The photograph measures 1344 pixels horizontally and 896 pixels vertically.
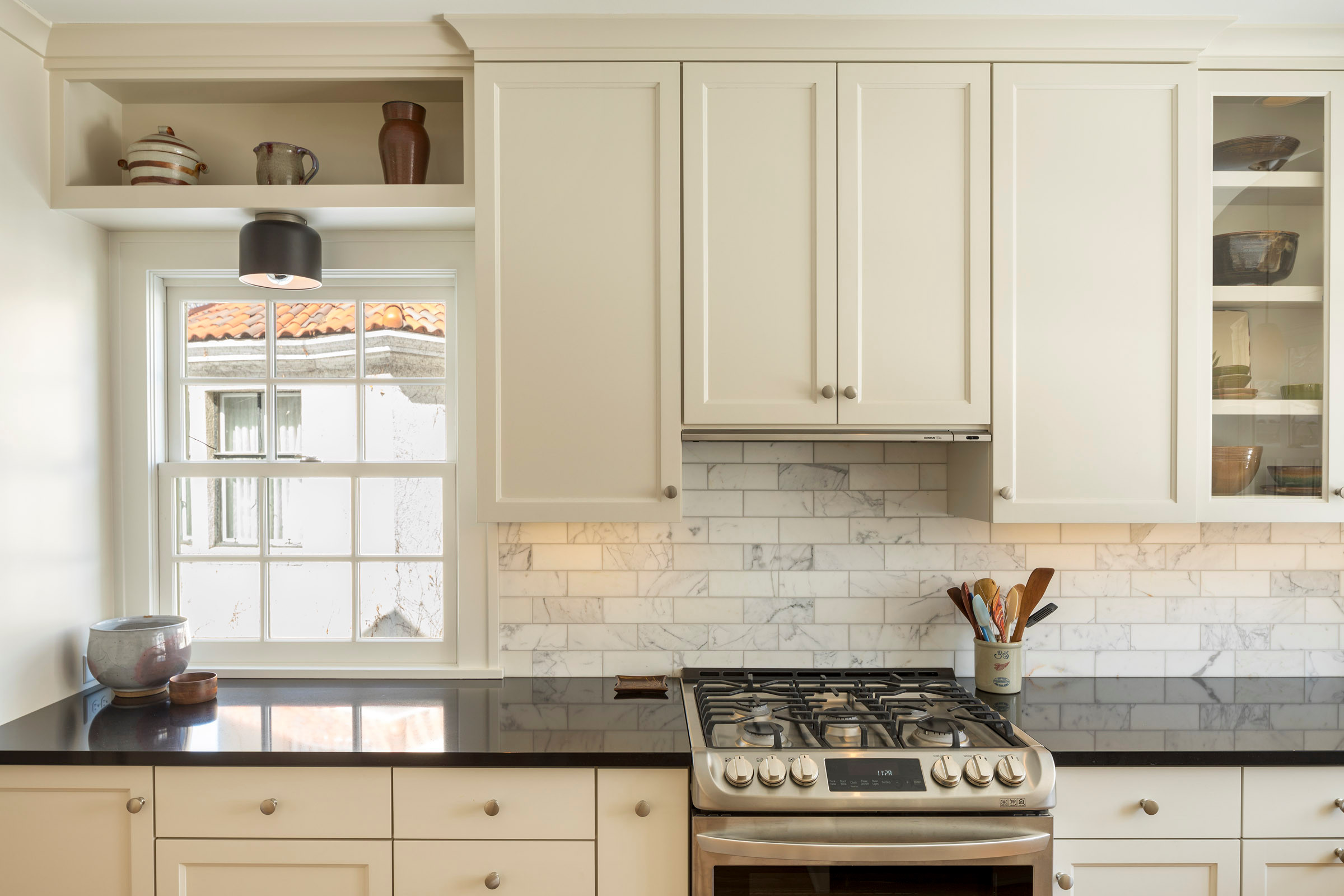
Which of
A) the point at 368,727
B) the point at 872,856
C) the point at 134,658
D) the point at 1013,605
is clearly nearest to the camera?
the point at 872,856

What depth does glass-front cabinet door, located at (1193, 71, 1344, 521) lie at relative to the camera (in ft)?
6.14

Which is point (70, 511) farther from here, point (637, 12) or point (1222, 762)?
point (1222, 762)

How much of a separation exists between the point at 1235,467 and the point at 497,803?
1.89 meters

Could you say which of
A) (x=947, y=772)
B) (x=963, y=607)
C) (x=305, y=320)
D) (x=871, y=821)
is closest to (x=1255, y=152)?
(x=963, y=607)

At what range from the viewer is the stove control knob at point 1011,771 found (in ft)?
4.95

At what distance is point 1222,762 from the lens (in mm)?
1607

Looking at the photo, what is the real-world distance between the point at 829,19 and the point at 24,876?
2579 mm

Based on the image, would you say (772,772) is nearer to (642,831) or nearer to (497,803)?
(642,831)

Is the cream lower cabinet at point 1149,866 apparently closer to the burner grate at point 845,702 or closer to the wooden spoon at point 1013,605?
the burner grate at point 845,702

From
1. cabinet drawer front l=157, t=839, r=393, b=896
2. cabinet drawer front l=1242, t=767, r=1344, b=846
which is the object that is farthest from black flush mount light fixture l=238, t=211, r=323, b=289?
cabinet drawer front l=1242, t=767, r=1344, b=846

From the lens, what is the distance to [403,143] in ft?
6.44

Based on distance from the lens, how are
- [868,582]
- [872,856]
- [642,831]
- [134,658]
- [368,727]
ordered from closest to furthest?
[872,856], [642,831], [368,727], [134,658], [868,582]

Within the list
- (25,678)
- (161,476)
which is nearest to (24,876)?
(25,678)

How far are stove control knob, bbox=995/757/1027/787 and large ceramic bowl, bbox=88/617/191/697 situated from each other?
1.94m
